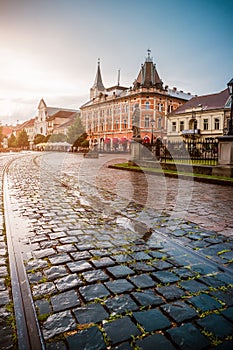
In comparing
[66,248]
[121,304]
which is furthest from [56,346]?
[66,248]

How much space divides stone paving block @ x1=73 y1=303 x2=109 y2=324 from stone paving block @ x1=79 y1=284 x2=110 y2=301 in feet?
0.44

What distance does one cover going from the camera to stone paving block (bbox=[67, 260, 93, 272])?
3170 mm

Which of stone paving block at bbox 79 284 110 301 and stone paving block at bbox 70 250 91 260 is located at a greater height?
stone paving block at bbox 70 250 91 260

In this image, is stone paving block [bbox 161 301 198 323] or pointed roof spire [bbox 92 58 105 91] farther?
pointed roof spire [bbox 92 58 105 91]

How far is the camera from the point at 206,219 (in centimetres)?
546

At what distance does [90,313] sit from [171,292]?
86cm

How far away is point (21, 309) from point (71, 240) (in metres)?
1.78

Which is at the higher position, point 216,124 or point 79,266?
point 216,124

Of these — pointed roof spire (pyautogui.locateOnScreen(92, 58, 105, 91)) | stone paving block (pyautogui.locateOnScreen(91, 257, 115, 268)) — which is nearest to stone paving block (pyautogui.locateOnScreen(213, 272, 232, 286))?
stone paving block (pyautogui.locateOnScreen(91, 257, 115, 268))

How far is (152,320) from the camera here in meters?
2.25

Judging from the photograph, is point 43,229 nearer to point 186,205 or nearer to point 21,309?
point 21,309

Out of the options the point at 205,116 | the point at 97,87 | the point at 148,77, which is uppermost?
the point at 97,87

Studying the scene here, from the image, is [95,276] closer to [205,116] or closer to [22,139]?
[205,116]

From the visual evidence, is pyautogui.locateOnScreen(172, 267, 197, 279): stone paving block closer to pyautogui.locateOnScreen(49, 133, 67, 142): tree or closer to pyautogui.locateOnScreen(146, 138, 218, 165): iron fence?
pyautogui.locateOnScreen(146, 138, 218, 165): iron fence
